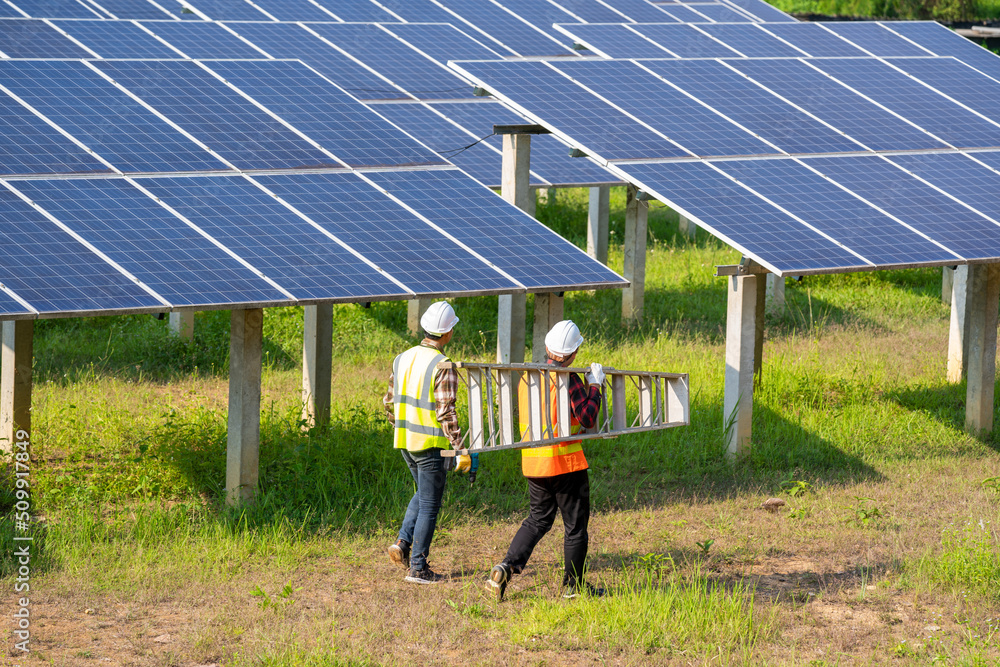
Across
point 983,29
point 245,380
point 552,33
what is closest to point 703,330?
point 552,33

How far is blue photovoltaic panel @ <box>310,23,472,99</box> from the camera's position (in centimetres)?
1739

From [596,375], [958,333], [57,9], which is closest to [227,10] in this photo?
[57,9]

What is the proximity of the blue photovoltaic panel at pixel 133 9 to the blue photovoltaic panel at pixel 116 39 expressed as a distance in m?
2.26

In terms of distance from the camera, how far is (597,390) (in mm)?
8125

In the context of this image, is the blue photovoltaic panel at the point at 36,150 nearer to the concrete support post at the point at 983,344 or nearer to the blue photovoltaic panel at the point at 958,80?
the concrete support post at the point at 983,344

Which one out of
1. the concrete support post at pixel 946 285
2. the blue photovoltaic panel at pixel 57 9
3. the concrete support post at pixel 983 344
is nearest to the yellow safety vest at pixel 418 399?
the concrete support post at pixel 983 344

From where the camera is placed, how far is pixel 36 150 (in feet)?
33.9

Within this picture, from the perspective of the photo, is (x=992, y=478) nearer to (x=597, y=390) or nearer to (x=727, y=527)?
(x=727, y=527)

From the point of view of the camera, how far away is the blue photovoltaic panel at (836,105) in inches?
542

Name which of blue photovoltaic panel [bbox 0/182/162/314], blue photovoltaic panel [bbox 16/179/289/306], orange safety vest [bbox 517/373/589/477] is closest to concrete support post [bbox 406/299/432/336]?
blue photovoltaic panel [bbox 16/179/289/306]

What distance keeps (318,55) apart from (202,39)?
1626 mm

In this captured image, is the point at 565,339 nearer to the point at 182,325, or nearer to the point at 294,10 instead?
the point at 182,325

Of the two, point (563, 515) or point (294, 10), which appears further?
point (294, 10)

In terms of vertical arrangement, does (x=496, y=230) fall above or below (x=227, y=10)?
below
